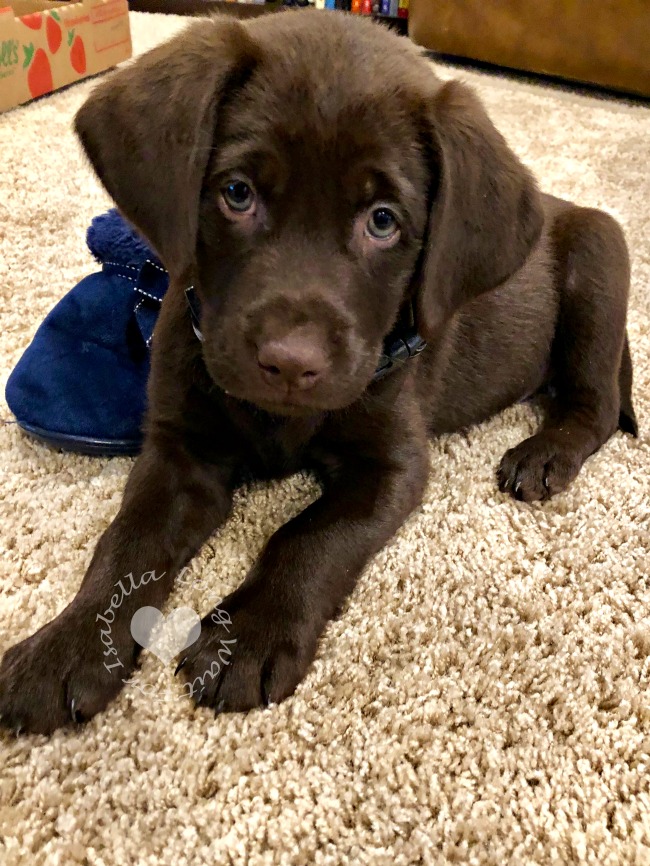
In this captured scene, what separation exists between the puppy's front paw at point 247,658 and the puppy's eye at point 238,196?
26.6 inches

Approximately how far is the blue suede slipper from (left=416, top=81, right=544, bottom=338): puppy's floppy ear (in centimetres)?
76

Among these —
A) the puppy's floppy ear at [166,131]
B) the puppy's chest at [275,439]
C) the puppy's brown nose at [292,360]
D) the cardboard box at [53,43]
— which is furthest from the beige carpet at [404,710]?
the cardboard box at [53,43]

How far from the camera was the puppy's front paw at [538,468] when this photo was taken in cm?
178

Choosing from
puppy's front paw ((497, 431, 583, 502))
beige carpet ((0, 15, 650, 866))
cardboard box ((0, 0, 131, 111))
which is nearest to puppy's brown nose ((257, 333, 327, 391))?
beige carpet ((0, 15, 650, 866))

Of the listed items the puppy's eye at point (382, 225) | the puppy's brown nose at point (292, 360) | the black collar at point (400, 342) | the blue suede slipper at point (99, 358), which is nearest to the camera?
the puppy's brown nose at point (292, 360)

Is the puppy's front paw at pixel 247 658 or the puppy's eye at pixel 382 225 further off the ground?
the puppy's eye at pixel 382 225

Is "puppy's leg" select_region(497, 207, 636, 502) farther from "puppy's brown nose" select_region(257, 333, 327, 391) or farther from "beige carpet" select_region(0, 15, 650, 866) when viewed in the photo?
"puppy's brown nose" select_region(257, 333, 327, 391)

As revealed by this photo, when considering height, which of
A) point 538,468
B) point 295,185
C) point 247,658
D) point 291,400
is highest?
point 295,185

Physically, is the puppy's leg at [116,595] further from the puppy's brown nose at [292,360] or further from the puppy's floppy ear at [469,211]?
the puppy's floppy ear at [469,211]

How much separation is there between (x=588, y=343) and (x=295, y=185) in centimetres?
121

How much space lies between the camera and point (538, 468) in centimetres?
183

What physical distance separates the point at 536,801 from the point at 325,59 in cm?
123

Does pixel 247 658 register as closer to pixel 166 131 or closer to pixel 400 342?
pixel 400 342

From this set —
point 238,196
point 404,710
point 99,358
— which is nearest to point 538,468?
point 404,710
